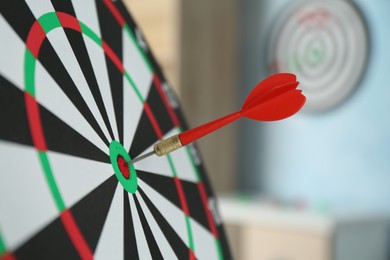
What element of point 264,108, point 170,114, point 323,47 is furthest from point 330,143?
point 264,108

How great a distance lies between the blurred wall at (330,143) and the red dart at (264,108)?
156 cm

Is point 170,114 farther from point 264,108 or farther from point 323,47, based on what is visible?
point 323,47

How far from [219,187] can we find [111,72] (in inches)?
76.9

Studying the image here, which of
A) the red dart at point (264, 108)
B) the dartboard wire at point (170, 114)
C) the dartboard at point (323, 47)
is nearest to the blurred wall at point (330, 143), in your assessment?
the dartboard at point (323, 47)

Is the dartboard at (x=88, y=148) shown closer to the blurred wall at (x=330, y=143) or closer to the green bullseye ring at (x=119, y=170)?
the green bullseye ring at (x=119, y=170)

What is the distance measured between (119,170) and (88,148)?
4 centimetres

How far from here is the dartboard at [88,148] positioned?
29 cm

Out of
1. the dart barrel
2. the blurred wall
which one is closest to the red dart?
the dart barrel

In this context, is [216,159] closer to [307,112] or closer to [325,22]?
[307,112]

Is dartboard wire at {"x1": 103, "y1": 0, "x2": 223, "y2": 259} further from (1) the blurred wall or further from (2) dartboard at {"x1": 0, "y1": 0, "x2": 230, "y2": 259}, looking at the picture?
(1) the blurred wall

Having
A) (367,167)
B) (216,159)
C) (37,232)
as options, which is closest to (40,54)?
(37,232)

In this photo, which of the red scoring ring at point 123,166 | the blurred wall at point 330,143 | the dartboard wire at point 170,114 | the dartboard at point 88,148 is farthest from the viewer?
the blurred wall at point 330,143

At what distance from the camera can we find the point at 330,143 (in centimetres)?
202

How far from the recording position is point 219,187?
2.38 metres
